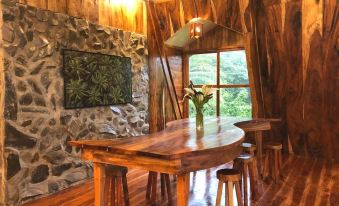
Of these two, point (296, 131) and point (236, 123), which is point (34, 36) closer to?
point (236, 123)

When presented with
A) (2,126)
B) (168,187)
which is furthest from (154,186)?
(2,126)

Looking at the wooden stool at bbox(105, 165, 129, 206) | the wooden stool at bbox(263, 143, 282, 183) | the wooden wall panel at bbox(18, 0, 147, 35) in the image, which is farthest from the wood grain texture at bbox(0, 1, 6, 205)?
the wooden stool at bbox(263, 143, 282, 183)

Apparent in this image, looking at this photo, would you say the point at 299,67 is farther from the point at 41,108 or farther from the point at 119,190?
the point at 41,108

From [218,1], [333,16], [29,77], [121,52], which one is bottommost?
[29,77]

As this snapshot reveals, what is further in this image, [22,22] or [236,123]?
[236,123]

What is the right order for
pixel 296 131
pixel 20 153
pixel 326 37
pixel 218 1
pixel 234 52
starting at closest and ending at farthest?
1. pixel 20 153
2. pixel 326 37
3. pixel 218 1
4. pixel 296 131
5. pixel 234 52

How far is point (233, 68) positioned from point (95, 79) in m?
3.30

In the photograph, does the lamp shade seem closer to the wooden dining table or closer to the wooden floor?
the wooden floor

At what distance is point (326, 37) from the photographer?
4.06 metres

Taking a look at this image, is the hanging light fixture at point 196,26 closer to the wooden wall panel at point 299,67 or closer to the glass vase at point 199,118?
the wooden wall panel at point 299,67

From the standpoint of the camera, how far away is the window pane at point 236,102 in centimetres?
615

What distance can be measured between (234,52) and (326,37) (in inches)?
91.0

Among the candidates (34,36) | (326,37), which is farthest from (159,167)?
(326,37)

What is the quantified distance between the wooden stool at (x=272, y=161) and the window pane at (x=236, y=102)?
6.87 ft
